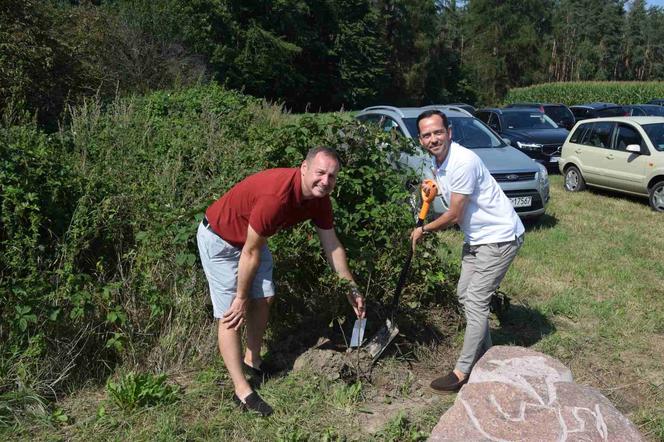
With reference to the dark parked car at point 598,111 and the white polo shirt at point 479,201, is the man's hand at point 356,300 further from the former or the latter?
the dark parked car at point 598,111

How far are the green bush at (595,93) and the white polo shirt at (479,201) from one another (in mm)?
39351

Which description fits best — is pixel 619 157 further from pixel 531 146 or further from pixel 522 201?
pixel 522 201

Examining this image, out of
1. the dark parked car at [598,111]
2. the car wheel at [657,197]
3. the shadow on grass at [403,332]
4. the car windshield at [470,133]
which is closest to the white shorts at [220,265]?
the shadow on grass at [403,332]

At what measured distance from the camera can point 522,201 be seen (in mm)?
9023

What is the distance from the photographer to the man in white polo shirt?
12.8 feet

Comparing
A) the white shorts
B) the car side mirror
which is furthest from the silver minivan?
the white shorts

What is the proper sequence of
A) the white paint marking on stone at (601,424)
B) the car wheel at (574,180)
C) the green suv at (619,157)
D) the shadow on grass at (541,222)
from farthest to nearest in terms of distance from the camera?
the car wheel at (574,180), the green suv at (619,157), the shadow on grass at (541,222), the white paint marking on stone at (601,424)

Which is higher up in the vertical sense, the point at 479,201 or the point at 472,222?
the point at 479,201

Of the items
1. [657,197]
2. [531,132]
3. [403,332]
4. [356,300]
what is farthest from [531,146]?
[356,300]

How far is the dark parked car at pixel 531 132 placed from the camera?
14.0 meters

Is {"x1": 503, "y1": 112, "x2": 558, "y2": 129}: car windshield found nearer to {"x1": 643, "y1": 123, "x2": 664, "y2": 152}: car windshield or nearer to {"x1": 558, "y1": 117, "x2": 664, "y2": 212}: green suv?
{"x1": 558, "y1": 117, "x2": 664, "y2": 212}: green suv

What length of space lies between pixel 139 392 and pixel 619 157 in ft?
34.3

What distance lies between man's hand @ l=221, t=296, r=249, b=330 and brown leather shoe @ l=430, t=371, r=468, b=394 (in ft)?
4.84

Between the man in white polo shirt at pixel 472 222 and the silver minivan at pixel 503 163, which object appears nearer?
the man in white polo shirt at pixel 472 222
